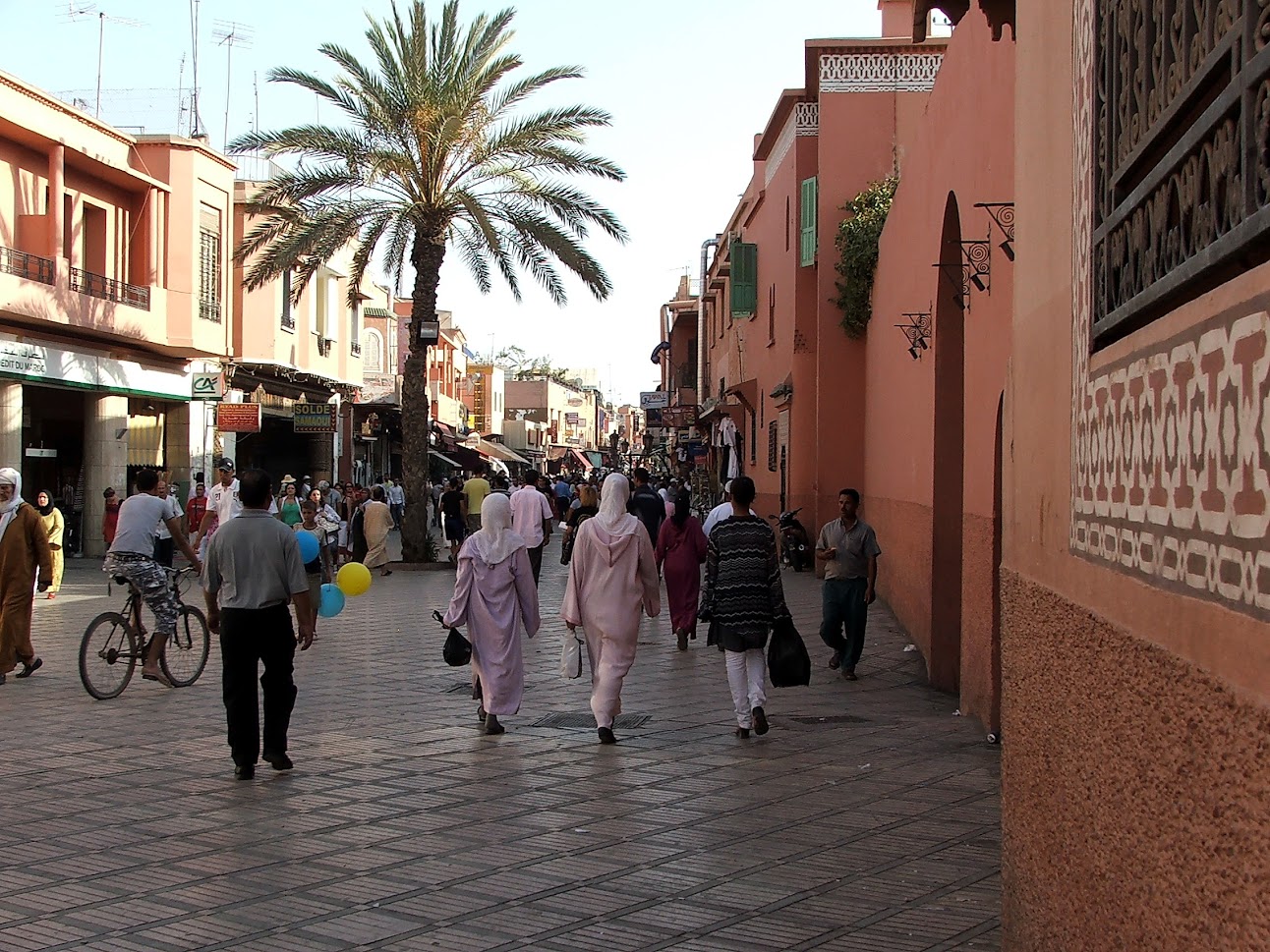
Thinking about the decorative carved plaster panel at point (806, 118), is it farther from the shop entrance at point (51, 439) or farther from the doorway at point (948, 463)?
the doorway at point (948, 463)

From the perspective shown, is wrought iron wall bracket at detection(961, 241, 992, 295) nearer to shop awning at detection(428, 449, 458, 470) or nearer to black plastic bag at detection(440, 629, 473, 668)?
black plastic bag at detection(440, 629, 473, 668)

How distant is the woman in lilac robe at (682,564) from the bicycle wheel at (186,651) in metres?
4.80

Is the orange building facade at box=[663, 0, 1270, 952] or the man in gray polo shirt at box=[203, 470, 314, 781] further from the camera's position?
the man in gray polo shirt at box=[203, 470, 314, 781]

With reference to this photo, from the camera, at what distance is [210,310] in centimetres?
3009

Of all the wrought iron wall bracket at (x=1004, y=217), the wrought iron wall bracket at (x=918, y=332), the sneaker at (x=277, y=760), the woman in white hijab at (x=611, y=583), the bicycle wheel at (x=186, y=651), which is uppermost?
the wrought iron wall bracket at (x=1004, y=217)

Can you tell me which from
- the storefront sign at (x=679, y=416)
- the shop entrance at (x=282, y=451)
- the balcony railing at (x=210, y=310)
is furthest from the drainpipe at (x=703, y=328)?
the balcony railing at (x=210, y=310)

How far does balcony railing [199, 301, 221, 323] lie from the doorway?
20236 mm

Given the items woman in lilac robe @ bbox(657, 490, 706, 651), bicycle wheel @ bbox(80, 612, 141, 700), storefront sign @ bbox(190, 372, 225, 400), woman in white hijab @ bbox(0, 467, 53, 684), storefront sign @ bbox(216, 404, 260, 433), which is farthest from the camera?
storefront sign @ bbox(216, 404, 260, 433)

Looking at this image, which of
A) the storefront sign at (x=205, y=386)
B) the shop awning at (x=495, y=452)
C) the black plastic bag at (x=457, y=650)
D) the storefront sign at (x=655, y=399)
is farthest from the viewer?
the shop awning at (x=495, y=452)

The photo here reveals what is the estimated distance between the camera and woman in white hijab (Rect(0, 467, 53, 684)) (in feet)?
39.0

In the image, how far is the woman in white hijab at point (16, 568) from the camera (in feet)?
39.0

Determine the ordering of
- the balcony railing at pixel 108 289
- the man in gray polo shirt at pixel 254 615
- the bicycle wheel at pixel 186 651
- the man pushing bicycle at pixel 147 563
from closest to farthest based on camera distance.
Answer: the man in gray polo shirt at pixel 254 615, the man pushing bicycle at pixel 147 563, the bicycle wheel at pixel 186 651, the balcony railing at pixel 108 289

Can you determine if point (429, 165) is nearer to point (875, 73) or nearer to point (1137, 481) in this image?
point (875, 73)

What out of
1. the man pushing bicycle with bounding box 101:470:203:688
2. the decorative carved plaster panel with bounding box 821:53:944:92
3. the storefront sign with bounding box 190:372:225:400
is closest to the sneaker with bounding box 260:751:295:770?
the man pushing bicycle with bounding box 101:470:203:688
